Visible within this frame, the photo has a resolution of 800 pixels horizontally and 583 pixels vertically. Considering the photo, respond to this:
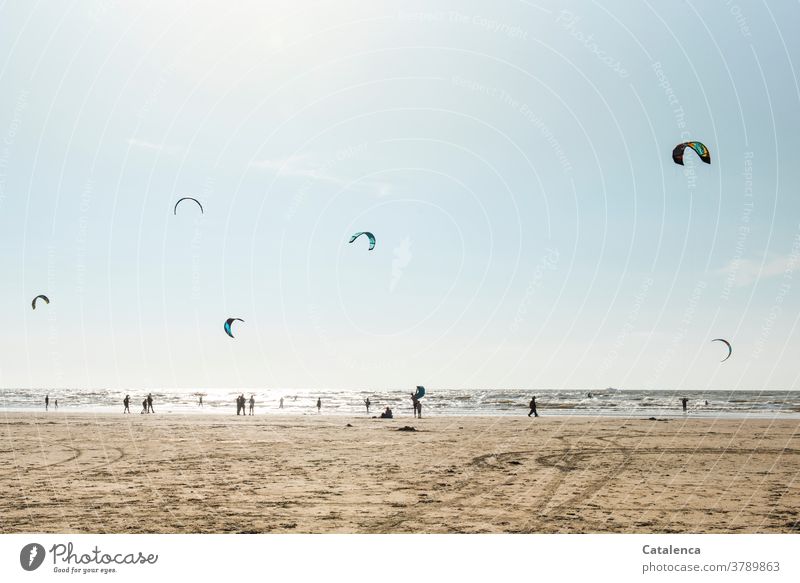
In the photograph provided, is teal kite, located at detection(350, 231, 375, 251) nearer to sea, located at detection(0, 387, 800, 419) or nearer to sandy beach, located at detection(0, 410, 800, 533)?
sandy beach, located at detection(0, 410, 800, 533)

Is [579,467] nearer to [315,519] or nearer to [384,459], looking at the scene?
[384,459]

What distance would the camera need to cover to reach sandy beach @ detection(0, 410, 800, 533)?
11531 millimetres

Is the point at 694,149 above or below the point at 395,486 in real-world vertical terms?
above

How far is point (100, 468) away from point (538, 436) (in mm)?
20953

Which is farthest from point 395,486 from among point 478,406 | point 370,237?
point 478,406

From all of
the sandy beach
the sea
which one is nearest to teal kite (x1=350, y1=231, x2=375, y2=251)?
the sandy beach

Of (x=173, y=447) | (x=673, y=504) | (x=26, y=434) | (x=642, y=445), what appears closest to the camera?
(x=673, y=504)

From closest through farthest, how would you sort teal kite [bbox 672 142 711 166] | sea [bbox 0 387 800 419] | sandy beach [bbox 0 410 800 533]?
sandy beach [bbox 0 410 800 533] → teal kite [bbox 672 142 711 166] → sea [bbox 0 387 800 419]

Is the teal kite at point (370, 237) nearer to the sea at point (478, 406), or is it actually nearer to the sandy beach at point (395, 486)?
the sandy beach at point (395, 486)

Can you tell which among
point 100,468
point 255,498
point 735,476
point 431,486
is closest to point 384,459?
point 431,486

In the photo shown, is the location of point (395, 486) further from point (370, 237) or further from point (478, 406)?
point (478, 406)

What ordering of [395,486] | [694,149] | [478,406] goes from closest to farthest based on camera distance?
[395,486]
[694,149]
[478,406]

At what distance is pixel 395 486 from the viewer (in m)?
15.3

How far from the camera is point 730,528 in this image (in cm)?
1141
